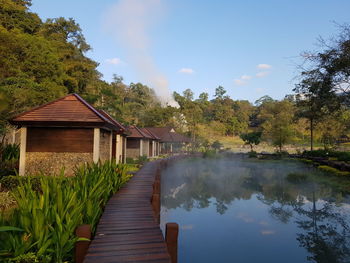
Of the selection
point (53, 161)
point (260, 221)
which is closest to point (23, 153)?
point (53, 161)

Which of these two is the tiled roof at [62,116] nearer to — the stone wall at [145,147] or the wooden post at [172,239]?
the wooden post at [172,239]

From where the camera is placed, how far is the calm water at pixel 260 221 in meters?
7.00

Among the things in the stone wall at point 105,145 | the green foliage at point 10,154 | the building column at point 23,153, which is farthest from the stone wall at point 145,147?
the building column at point 23,153

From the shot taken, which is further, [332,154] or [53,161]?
[332,154]

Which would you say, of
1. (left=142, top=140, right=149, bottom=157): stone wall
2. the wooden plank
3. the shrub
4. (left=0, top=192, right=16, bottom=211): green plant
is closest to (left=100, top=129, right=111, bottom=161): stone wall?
the wooden plank

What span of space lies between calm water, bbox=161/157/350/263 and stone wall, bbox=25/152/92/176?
16.3ft

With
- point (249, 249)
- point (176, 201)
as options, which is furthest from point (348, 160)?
point (249, 249)

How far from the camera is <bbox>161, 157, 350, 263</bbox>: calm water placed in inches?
276

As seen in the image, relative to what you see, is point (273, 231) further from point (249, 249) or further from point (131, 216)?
point (131, 216)

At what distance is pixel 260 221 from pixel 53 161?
Result: 401 inches

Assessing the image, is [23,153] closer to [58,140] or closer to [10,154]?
[58,140]

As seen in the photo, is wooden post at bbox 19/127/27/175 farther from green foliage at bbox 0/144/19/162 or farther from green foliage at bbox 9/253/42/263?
green foliage at bbox 9/253/42/263

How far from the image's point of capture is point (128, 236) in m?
4.96

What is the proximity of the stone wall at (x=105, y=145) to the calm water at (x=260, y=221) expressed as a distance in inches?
166
